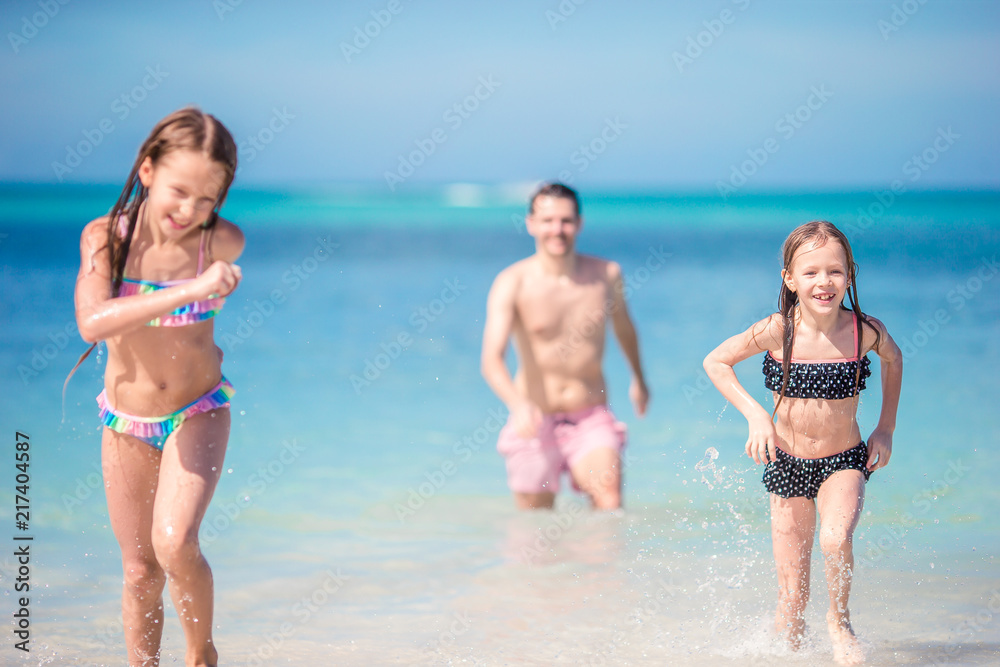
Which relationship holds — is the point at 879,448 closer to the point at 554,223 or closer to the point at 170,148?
the point at 170,148

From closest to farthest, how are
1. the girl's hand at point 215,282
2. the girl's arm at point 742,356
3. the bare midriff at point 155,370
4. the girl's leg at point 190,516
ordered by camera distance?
1. the girl's hand at point 215,282
2. the girl's leg at point 190,516
3. the bare midriff at point 155,370
4. the girl's arm at point 742,356

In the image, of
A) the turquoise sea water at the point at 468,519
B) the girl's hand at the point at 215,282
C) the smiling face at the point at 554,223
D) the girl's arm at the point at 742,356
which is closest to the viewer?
the girl's hand at the point at 215,282

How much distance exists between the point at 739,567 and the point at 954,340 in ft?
24.1

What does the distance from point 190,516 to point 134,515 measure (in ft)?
1.07

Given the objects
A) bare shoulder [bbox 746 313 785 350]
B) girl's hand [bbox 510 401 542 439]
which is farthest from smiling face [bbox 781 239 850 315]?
girl's hand [bbox 510 401 542 439]

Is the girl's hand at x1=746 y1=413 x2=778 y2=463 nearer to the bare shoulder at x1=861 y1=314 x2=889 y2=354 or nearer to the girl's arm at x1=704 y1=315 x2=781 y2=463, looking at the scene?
the girl's arm at x1=704 y1=315 x2=781 y2=463

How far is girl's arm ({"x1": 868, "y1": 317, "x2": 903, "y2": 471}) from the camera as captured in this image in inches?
140

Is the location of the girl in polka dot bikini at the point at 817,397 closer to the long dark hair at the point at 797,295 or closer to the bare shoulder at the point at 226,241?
the long dark hair at the point at 797,295

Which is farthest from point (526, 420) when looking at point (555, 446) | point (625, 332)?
point (625, 332)

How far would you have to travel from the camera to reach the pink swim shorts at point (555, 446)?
6.05 m

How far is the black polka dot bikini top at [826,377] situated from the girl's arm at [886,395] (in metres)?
0.07

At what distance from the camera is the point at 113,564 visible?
5051 millimetres

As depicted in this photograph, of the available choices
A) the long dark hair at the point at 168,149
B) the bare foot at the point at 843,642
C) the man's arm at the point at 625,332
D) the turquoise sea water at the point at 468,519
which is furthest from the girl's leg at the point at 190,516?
the man's arm at the point at 625,332

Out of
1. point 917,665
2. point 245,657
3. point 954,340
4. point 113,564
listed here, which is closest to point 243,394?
point 113,564
